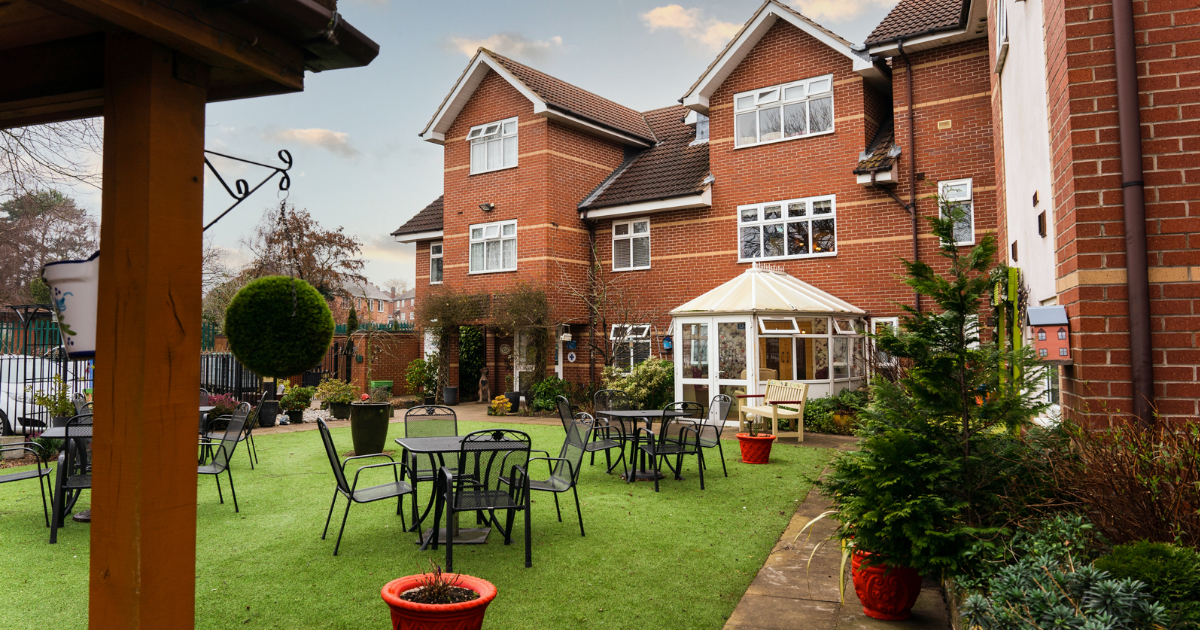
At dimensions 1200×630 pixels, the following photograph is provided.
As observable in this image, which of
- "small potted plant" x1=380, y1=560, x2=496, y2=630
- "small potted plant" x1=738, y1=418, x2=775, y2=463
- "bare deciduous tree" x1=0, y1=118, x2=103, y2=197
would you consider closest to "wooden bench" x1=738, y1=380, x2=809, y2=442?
"small potted plant" x1=738, y1=418, x2=775, y2=463

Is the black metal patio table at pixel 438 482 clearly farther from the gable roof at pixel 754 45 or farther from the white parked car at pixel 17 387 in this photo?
the gable roof at pixel 754 45

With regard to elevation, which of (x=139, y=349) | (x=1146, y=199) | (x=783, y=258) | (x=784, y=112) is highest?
(x=784, y=112)

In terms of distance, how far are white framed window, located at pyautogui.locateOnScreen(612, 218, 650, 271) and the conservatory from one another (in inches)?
121

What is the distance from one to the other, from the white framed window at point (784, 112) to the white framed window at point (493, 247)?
6049mm

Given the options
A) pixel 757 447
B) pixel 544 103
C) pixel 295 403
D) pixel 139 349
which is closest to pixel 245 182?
pixel 139 349

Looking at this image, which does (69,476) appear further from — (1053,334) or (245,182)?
(1053,334)

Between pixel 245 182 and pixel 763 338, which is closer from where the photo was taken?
pixel 245 182

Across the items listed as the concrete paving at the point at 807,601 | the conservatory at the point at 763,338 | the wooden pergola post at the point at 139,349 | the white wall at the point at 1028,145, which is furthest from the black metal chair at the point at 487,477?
the conservatory at the point at 763,338

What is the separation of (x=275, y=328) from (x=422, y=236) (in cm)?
1775

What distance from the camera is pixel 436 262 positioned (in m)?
20.4

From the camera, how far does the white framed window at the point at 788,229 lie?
46.3 feet

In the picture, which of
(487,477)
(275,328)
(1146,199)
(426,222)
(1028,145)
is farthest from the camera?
(426,222)

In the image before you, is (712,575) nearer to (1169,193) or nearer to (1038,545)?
(1038,545)

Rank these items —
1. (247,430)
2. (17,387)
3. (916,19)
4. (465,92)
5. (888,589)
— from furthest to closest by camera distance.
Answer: (465,92) < (916,19) < (17,387) < (247,430) < (888,589)
